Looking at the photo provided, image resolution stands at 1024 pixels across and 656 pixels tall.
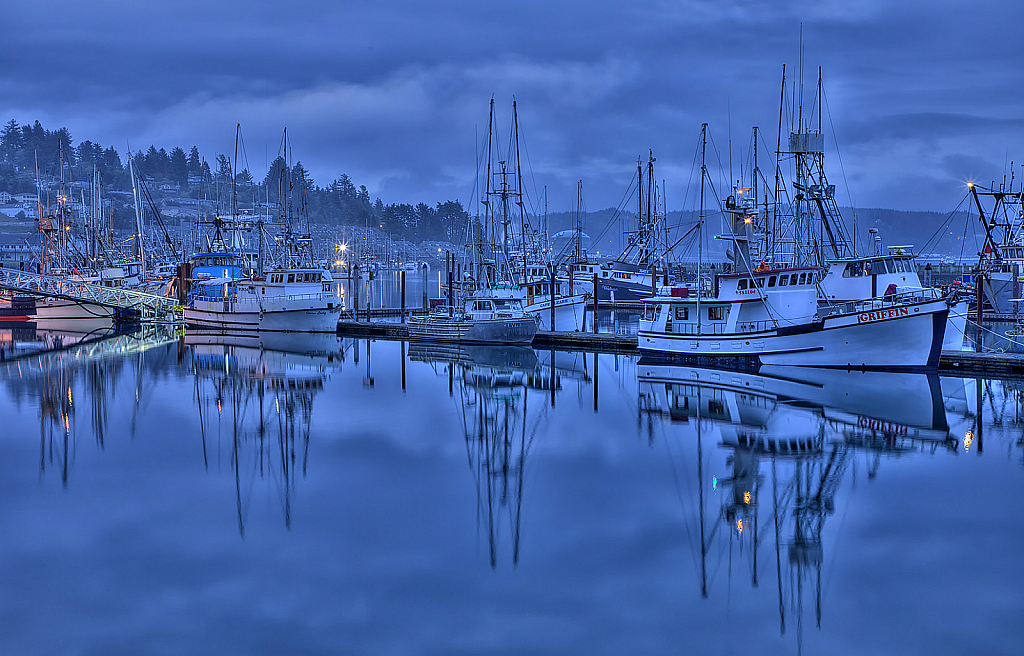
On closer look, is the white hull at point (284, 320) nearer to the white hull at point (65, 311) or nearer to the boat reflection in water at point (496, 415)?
the boat reflection in water at point (496, 415)

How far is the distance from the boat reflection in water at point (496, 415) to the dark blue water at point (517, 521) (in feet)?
0.38

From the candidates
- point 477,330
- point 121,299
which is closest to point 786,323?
point 477,330

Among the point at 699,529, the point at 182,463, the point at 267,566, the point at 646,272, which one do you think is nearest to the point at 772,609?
the point at 699,529

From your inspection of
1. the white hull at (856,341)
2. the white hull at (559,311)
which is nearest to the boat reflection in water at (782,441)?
the white hull at (856,341)

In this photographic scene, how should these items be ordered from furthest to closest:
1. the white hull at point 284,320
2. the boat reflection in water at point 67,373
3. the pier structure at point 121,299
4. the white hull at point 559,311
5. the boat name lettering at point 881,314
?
the pier structure at point 121,299 < the white hull at point 284,320 < the white hull at point 559,311 < the boat name lettering at point 881,314 < the boat reflection in water at point 67,373

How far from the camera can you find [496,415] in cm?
2625

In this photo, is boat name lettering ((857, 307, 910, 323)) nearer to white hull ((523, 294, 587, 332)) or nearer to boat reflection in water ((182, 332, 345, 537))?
white hull ((523, 294, 587, 332))

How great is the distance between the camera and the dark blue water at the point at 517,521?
11.2 meters

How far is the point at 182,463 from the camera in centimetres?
2005

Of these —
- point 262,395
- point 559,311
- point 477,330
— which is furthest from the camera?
point 559,311

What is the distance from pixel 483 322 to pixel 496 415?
1698 cm

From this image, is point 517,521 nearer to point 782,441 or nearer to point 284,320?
point 782,441

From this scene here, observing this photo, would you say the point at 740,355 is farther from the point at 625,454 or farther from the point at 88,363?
the point at 88,363

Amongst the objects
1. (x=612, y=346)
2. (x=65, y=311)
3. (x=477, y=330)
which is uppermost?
(x=65, y=311)
